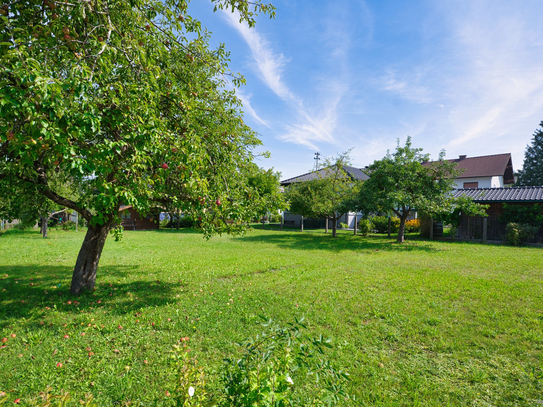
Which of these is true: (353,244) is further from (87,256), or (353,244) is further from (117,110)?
(117,110)

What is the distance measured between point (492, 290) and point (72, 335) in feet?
28.6

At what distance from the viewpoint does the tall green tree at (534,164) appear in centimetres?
4150

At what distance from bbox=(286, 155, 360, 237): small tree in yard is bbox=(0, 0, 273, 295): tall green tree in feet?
39.4

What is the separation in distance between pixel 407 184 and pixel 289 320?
1264cm

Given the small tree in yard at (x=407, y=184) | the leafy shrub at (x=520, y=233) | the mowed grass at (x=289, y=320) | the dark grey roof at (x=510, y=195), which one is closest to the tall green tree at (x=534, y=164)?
the dark grey roof at (x=510, y=195)

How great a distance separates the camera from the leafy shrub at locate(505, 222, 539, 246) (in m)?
14.7

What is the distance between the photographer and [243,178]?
6293mm

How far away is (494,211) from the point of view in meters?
17.0

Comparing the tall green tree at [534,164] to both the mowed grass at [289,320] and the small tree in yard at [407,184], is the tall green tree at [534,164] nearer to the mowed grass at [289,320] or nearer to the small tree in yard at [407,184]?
the small tree in yard at [407,184]

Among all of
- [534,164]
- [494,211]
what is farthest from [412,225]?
[534,164]

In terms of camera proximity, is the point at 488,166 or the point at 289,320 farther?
the point at 488,166

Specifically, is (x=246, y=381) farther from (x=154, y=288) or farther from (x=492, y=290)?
(x=492, y=290)

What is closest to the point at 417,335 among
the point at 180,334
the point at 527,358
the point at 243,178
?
the point at 527,358

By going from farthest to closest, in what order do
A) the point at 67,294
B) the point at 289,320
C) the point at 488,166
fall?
the point at 488,166, the point at 67,294, the point at 289,320
